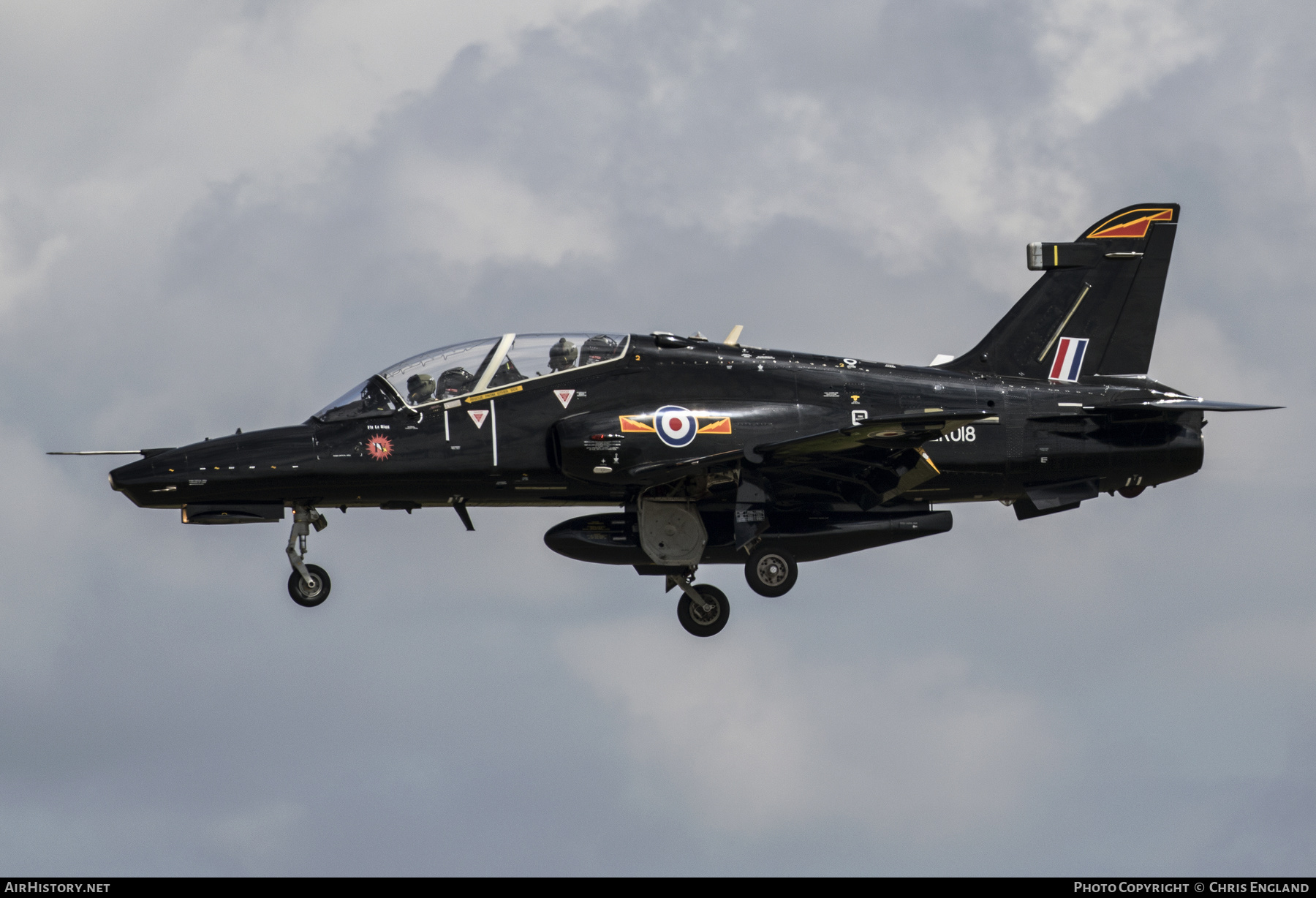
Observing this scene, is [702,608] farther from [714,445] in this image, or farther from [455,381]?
[455,381]

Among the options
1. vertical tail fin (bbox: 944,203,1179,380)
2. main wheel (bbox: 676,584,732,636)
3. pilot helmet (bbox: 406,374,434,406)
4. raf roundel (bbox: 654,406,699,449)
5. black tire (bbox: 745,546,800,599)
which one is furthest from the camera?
vertical tail fin (bbox: 944,203,1179,380)

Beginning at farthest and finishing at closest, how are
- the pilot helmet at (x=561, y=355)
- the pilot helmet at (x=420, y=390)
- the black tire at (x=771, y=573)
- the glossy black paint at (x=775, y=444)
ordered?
the black tire at (x=771, y=573) < the pilot helmet at (x=561, y=355) < the pilot helmet at (x=420, y=390) < the glossy black paint at (x=775, y=444)

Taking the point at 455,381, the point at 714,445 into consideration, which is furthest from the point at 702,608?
the point at 455,381

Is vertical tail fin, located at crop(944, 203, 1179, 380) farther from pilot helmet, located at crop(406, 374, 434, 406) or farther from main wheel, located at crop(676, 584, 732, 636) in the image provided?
pilot helmet, located at crop(406, 374, 434, 406)

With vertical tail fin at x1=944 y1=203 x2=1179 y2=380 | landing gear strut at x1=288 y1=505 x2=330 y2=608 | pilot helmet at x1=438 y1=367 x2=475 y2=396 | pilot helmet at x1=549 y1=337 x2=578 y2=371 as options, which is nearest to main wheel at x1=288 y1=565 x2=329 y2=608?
landing gear strut at x1=288 y1=505 x2=330 y2=608

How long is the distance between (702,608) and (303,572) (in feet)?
22.4

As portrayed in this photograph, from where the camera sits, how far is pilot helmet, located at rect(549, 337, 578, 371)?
30453mm

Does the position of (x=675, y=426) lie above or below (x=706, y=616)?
above

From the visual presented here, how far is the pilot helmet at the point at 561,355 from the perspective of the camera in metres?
30.5

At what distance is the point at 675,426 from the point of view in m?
30.0

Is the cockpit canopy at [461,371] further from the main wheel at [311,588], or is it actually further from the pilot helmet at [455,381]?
the main wheel at [311,588]

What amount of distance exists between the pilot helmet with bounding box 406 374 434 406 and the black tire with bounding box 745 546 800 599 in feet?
19.3

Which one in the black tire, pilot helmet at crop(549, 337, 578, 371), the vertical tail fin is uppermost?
the vertical tail fin

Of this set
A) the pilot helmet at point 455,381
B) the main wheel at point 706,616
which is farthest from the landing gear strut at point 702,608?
the pilot helmet at point 455,381
